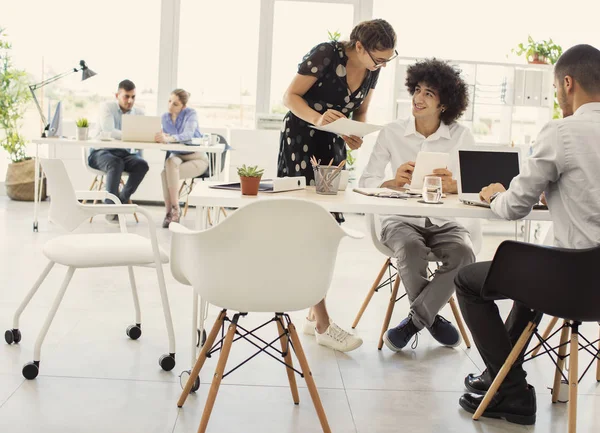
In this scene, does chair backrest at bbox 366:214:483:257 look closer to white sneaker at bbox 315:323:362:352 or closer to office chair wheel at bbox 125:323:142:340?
white sneaker at bbox 315:323:362:352

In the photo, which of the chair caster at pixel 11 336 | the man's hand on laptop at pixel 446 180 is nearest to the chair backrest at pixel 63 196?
the chair caster at pixel 11 336

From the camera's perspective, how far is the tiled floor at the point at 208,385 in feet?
7.80

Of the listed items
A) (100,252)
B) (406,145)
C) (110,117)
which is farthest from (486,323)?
(110,117)

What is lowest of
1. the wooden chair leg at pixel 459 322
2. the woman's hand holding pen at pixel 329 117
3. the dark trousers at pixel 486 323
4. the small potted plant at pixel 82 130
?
the wooden chair leg at pixel 459 322

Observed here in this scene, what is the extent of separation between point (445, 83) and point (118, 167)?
4183mm

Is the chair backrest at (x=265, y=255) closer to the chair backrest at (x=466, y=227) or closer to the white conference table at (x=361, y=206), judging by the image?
the white conference table at (x=361, y=206)

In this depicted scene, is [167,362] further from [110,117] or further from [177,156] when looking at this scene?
[110,117]

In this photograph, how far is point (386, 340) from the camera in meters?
3.19

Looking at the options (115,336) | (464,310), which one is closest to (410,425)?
(464,310)

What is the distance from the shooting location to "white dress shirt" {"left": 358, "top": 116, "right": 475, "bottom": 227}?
336 cm

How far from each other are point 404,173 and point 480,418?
111 cm

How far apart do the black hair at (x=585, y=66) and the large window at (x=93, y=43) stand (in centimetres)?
689

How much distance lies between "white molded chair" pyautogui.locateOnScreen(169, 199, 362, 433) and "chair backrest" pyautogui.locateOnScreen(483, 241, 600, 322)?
0.55m

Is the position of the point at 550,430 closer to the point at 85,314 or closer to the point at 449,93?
the point at 449,93
